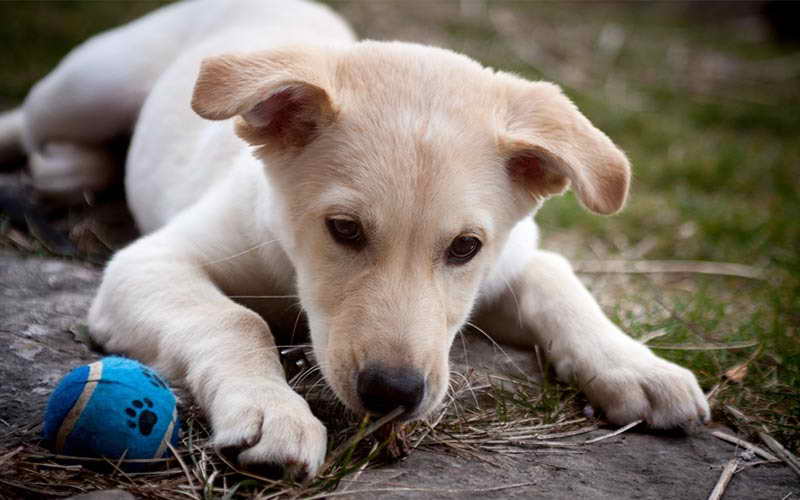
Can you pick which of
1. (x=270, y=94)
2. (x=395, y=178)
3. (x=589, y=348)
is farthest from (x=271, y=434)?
(x=589, y=348)

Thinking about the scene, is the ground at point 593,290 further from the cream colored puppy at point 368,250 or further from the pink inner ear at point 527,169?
the pink inner ear at point 527,169

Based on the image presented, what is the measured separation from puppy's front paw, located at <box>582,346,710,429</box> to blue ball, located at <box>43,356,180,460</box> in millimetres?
1590

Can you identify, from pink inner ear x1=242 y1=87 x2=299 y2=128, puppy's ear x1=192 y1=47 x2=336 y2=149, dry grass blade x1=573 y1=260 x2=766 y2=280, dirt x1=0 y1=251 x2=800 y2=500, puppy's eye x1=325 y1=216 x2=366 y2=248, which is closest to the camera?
dirt x1=0 y1=251 x2=800 y2=500

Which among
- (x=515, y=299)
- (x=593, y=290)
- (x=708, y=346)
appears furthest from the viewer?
(x=593, y=290)

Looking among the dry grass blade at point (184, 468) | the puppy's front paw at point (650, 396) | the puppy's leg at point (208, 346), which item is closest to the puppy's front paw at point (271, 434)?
the puppy's leg at point (208, 346)

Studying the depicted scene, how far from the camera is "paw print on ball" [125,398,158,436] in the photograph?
231 cm

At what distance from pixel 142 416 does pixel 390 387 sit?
0.71 m

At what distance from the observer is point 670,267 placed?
5469mm

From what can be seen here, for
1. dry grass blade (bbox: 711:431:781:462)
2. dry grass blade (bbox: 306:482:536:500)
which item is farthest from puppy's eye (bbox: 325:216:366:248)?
dry grass blade (bbox: 711:431:781:462)

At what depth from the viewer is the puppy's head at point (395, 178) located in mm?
2453

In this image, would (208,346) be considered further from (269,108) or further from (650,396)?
(650,396)

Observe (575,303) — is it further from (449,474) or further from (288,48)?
(288,48)

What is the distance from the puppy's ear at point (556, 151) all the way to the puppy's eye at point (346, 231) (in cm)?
62

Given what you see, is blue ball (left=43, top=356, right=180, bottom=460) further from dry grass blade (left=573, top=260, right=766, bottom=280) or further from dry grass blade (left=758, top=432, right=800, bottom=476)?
dry grass blade (left=573, top=260, right=766, bottom=280)
